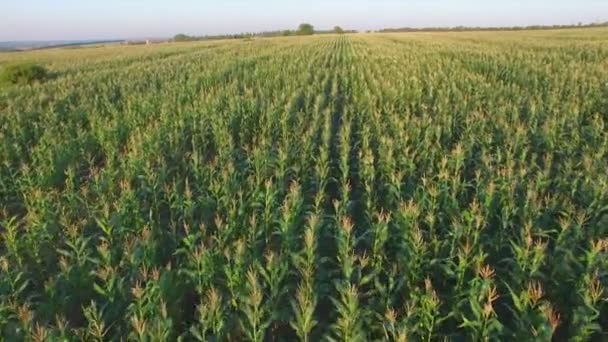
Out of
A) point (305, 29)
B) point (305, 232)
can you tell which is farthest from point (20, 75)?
point (305, 29)

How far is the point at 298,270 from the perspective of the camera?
473cm

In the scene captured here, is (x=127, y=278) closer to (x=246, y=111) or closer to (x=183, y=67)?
(x=246, y=111)

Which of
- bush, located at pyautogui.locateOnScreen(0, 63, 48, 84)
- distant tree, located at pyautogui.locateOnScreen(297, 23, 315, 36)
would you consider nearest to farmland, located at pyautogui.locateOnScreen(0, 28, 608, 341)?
bush, located at pyautogui.locateOnScreen(0, 63, 48, 84)

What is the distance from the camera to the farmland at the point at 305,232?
12.3ft

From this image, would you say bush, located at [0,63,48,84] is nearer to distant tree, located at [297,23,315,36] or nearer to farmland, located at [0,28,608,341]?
farmland, located at [0,28,608,341]

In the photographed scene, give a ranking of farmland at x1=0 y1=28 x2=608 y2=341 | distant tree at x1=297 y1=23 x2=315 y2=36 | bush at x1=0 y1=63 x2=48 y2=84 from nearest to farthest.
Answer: farmland at x1=0 y1=28 x2=608 y2=341 < bush at x1=0 y1=63 x2=48 y2=84 < distant tree at x1=297 y1=23 x2=315 y2=36

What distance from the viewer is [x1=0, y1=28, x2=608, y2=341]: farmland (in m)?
3.75

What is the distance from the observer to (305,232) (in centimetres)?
470

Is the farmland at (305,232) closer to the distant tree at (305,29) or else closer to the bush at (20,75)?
the bush at (20,75)

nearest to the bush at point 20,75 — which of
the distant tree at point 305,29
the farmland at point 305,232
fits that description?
the farmland at point 305,232

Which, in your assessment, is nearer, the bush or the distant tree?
the bush

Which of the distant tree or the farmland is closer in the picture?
the farmland

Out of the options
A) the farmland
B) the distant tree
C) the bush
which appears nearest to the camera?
the farmland

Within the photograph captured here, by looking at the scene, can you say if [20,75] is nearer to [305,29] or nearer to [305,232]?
[305,232]
